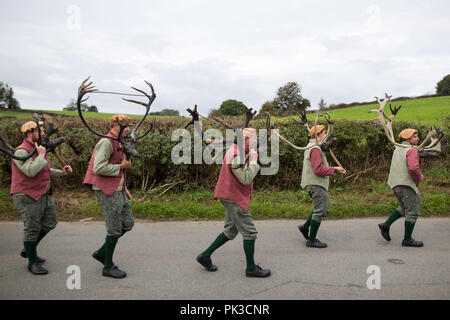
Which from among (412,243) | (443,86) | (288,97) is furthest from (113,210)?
(443,86)

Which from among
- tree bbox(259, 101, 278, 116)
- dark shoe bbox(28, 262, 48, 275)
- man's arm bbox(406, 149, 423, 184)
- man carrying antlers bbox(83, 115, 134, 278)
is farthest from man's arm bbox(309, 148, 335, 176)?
tree bbox(259, 101, 278, 116)

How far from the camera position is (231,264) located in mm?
4730

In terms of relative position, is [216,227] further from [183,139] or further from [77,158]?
[77,158]

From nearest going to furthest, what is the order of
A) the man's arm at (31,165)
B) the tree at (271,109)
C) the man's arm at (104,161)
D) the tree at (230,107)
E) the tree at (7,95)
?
the man's arm at (104,161) < the man's arm at (31,165) < the tree at (271,109) < the tree at (230,107) < the tree at (7,95)

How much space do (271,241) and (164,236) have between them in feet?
5.98

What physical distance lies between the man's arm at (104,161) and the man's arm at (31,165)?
71cm

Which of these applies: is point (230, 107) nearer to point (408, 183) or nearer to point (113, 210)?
point (408, 183)

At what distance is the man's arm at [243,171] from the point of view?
13.4 feet

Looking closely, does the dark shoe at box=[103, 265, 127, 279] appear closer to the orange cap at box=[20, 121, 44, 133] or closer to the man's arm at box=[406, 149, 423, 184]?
the orange cap at box=[20, 121, 44, 133]

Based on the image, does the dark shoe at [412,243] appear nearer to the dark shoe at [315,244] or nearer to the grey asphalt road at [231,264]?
the grey asphalt road at [231,264]

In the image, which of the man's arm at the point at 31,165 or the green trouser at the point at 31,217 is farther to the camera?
the green trouser at the point at 31,217

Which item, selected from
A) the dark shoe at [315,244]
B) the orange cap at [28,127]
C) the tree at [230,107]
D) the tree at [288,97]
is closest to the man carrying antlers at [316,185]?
the dark shoe at [315,244]

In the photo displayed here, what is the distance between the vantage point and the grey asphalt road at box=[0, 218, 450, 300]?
387 cm
